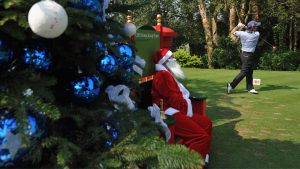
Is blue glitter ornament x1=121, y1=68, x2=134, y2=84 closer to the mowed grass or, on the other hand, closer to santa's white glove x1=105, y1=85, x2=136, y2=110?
santa's white glove x1=105, y1=85, x2=136, y2=110

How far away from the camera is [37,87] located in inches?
64.7

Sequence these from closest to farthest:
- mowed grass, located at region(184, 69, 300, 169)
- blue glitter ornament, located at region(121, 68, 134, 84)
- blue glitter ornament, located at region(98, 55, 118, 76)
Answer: blue glitter ornament, located at region(98, 55, 118, 76)
blue glitter ornament, located at region(121, 68, 134, 84)
mowed grass, located at region(184, 69, 300, 169)

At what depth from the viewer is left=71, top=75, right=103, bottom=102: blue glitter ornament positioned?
2033mm

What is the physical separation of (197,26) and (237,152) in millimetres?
25072

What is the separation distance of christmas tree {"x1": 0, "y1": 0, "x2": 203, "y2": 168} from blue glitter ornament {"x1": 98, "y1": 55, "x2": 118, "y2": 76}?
25mm

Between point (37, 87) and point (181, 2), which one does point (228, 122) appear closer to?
point (37, 87)

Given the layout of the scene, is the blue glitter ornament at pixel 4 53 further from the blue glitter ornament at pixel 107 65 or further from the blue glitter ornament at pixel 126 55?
the blue glitter ornament at pixel 126 55

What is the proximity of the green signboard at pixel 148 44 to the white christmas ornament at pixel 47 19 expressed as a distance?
2755 millimetres

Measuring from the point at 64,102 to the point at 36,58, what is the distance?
36cm

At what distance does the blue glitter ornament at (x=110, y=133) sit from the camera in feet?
6.59

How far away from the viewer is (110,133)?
2.06m

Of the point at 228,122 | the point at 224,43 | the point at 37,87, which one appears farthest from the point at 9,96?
the point at 224,43

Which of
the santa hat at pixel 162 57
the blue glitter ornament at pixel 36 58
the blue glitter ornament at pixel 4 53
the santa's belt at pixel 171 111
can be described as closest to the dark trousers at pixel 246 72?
the santa hat at pixel 162 57

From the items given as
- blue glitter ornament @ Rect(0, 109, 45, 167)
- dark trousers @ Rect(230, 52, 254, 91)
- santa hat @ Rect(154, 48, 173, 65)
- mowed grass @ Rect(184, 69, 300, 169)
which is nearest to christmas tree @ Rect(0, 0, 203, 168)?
blue glitter ornament @ Rect(0, 109, 45, 167)
